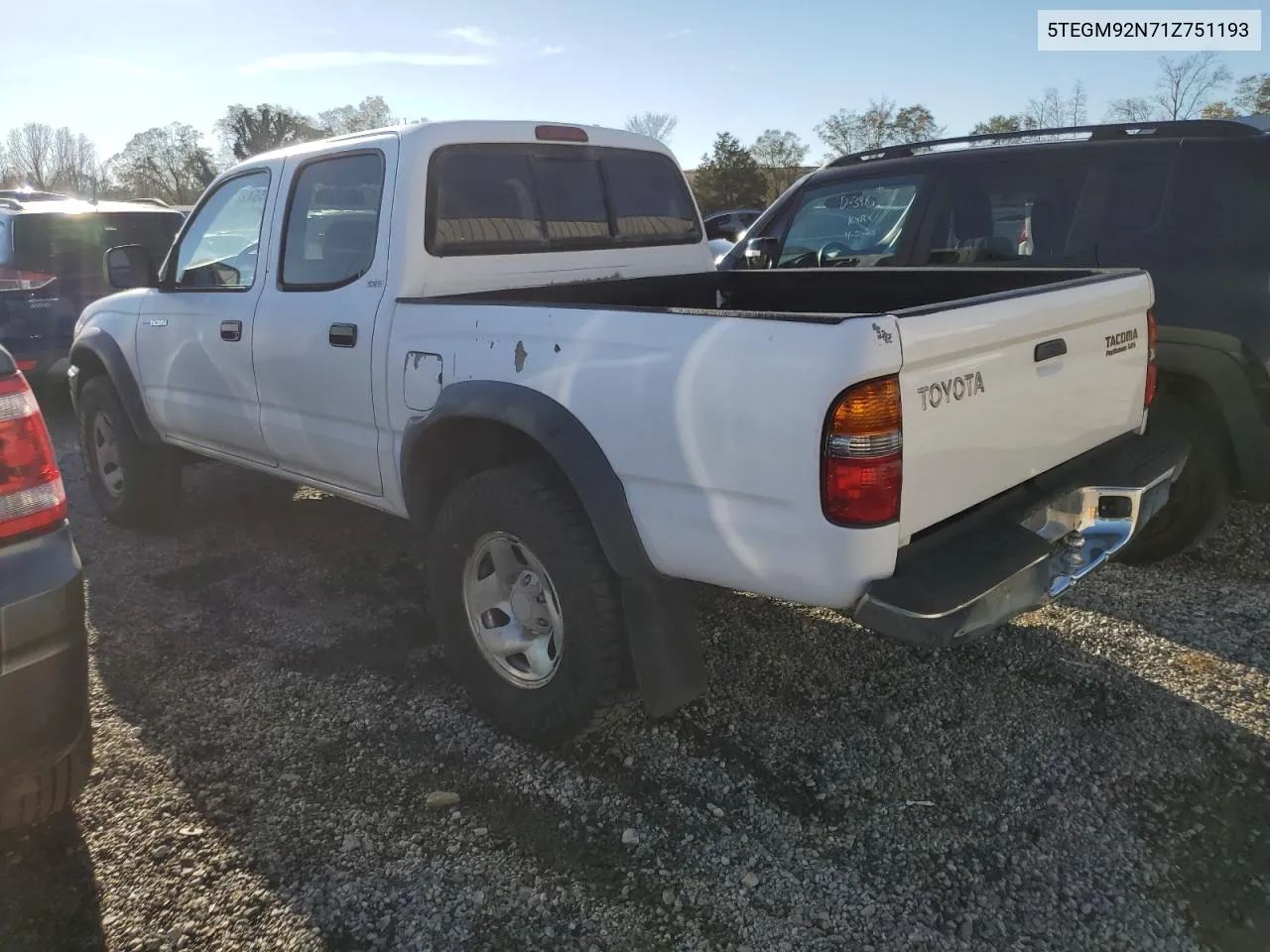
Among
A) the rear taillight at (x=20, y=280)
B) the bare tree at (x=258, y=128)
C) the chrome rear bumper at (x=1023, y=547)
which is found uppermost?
the bare tree at (x=258, y=128)

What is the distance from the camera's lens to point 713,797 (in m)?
2.75

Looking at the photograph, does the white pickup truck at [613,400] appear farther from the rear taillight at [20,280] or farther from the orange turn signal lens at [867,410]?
the rear taillight at [20,280]

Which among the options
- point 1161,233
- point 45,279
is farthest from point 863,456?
point 45,279

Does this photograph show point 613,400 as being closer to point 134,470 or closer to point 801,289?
point 801,289

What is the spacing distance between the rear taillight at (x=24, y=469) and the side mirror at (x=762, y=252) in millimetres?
3919

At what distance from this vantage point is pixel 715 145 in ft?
119

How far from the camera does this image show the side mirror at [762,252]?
5395 mm

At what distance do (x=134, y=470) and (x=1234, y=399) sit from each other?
5246 millimetres

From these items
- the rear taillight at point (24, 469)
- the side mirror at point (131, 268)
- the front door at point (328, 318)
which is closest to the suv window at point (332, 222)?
the front door at point (328, 318)

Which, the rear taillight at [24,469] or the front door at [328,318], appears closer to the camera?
the rear taillight at [24,469]

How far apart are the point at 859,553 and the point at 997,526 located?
0.58 metres

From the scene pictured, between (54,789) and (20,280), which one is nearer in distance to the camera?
(54,789)

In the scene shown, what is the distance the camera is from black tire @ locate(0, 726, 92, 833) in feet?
7.45

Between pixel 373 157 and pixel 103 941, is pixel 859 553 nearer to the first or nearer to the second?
pixel 103 941
